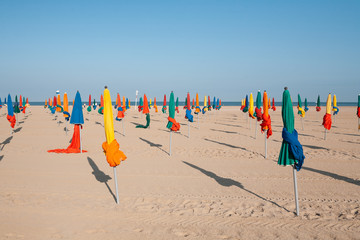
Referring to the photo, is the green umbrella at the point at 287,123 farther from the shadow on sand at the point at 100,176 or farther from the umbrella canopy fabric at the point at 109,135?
the shadow on sand at the point at 100,176

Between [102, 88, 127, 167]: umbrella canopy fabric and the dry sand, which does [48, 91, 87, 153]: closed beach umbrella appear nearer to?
the dry sand

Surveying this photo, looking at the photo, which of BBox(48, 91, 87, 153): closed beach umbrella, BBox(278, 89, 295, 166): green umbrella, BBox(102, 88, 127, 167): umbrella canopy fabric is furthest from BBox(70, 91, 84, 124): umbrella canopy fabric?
BBox(278, 89, 295, 166): green umbrella

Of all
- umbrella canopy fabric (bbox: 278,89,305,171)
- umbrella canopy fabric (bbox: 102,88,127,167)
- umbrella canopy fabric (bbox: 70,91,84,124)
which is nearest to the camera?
umbrella canopy fabric (bbox: 278,89,305,171)

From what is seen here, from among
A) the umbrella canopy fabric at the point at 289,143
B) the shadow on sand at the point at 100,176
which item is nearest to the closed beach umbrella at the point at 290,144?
the umbrella canopy fabric at the point at 289,143

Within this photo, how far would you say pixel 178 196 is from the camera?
25.2 feet

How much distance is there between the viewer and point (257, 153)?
44.8 feet

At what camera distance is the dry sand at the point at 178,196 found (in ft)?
18.5

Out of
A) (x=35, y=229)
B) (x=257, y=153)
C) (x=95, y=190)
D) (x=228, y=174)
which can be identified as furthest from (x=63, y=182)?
(x=257, y=153)

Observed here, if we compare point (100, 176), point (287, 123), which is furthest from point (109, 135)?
point (287, 123)

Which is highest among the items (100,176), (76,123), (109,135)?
(109,135)

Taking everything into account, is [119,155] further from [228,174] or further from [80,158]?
[80,158]

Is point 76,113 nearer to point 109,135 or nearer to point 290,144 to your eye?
point 109,135

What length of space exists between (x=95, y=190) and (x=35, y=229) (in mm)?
2569

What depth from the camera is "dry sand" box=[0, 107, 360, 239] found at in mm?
5648
